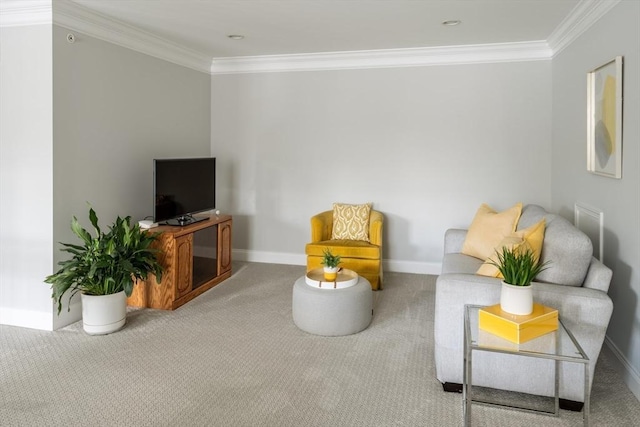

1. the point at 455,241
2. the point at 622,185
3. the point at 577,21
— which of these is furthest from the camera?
the point at 455,241

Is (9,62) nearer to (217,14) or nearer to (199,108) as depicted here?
(217,14)

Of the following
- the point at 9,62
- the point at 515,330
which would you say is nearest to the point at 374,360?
the point at 515,330

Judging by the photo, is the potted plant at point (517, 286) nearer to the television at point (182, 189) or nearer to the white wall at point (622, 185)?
the white wall at point (622, 185)

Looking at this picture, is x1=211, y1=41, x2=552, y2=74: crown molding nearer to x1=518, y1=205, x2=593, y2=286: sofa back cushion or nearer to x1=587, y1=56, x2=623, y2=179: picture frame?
x1=587, y1=56, x2=623, y2=179: picture frame

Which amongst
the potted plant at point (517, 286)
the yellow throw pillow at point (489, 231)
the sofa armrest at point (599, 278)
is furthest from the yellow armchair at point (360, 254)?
the potted plant at point (517, 286)

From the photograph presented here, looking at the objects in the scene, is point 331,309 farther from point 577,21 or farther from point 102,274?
point 577,21

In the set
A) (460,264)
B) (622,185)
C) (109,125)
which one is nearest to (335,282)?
(460,264)

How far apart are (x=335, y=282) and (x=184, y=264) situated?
155cm

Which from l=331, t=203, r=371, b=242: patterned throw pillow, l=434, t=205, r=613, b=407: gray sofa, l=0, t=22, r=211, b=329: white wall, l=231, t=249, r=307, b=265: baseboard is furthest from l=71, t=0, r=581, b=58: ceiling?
l=231, t=249, r=307, b=265: baseboard

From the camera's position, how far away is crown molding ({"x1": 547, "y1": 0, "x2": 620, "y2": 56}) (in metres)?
3.33

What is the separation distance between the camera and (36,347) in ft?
10.8

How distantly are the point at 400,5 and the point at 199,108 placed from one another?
3.00 m

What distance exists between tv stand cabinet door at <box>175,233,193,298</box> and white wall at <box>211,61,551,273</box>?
1.69 m

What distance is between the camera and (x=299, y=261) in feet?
19.2
